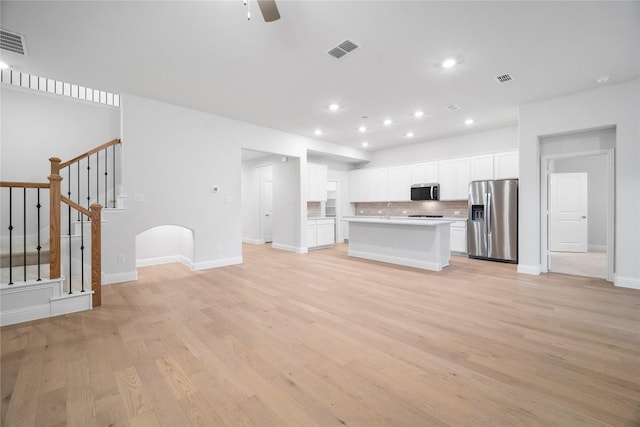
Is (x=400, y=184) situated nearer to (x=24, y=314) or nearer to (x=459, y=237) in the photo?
(x=459, y=237)

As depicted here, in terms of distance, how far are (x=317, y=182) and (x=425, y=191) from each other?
3.11 metres

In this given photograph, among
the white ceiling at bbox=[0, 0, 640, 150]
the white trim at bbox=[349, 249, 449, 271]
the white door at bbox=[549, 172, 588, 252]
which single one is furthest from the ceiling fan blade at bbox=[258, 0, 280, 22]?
the white door at bbox=[549, 172, 588, 252]

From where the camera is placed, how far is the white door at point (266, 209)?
921 centimetres

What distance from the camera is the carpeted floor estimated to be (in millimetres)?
4918

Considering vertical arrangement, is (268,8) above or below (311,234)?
above

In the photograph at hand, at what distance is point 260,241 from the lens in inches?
359

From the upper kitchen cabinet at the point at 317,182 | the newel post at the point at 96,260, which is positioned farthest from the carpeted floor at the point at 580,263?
the newel post at the point at 96,260

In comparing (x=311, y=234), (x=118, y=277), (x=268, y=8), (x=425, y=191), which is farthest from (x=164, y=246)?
(x=425, y=191)

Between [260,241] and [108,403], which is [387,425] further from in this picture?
[260,241]

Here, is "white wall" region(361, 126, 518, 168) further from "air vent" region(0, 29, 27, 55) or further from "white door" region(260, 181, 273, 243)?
"air vent" region(0, 29, 27, 55)

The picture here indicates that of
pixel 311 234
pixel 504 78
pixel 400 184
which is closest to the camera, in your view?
pixel 504 78

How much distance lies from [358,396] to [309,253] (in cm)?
550

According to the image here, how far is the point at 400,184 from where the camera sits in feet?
26.6

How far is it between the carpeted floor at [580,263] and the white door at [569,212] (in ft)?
1.19
